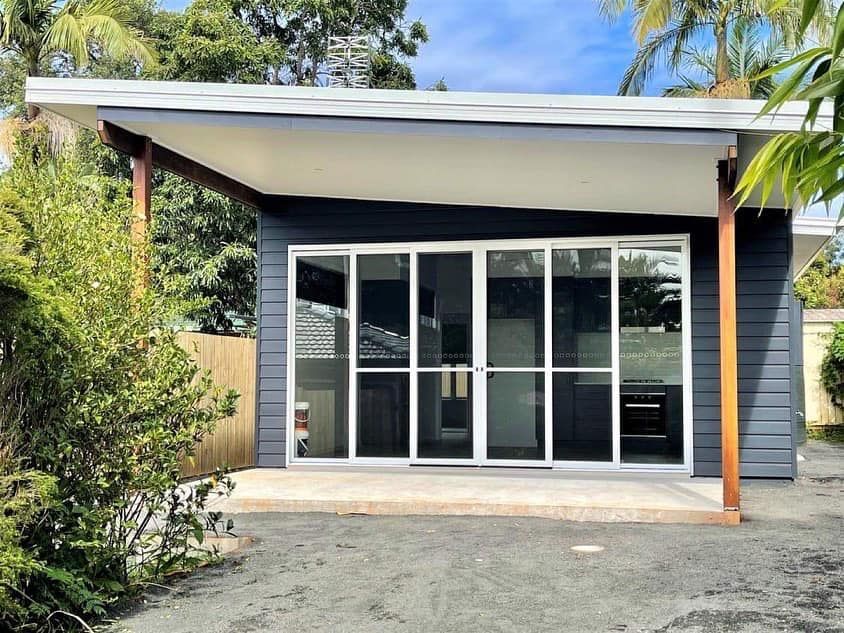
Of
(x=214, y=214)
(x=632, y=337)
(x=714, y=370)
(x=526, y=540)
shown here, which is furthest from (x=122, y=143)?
(x=214, y=214)

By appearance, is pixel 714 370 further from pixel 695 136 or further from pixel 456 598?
pixel 456 598

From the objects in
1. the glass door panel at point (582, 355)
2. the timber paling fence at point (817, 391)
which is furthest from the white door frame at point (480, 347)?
the timber paling fence at point (817, 391)

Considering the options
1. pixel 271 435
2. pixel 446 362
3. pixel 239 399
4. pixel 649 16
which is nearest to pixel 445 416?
pixel 446 362

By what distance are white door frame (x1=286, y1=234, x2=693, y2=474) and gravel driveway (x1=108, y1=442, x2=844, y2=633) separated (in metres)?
1.92

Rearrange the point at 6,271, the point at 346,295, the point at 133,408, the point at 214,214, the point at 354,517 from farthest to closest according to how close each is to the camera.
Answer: the point at 214,214 → the point at 346,295 → the point at 354,517 → the point at 133,408 → the point at 6,271

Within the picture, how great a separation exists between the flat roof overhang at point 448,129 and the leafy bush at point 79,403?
1.86 m

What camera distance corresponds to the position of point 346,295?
8.53 metres

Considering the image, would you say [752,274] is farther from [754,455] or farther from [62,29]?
[62,29]

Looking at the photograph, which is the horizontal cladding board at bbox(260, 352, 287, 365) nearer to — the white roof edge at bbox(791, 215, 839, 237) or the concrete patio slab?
the concrete patio slab

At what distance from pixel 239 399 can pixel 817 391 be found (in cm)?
1075

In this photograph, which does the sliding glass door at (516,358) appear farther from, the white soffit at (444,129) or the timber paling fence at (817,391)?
the timber paling fence at (817,391)

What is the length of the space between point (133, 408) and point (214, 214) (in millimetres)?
11319

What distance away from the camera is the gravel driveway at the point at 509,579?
143 inches

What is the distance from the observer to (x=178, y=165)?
22.6ft
